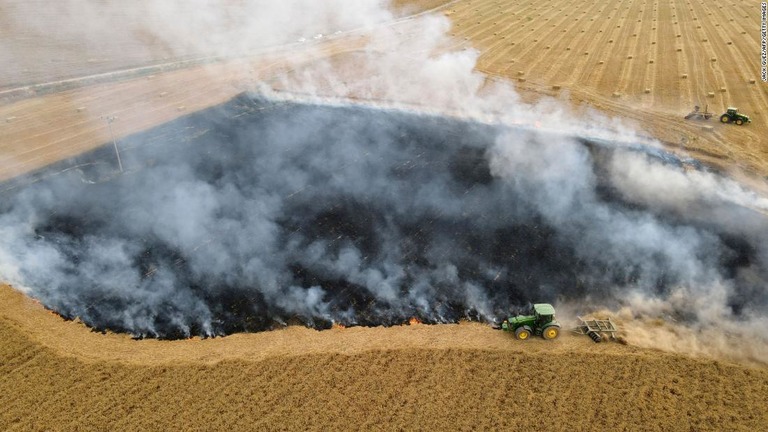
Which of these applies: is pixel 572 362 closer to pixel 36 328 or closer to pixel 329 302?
pixel 329 302

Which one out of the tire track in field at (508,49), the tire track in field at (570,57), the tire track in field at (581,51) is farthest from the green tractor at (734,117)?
the tire track in field at (508,49)

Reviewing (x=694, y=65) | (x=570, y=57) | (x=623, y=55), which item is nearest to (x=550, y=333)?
(x=570, y=57)

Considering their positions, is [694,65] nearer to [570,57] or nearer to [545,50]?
[570,57]

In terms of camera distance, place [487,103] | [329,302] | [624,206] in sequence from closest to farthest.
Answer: [329,302] → [624,206] → [487,103]

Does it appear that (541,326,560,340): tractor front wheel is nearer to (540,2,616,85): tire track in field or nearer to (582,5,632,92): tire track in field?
(582,5,632,92): tire track in field

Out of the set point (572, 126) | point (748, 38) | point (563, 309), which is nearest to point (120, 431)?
point (563, 309)

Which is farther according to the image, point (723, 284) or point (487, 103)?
point (487, 103)

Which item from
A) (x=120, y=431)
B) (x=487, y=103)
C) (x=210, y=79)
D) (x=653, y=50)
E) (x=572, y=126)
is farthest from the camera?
(x=653, y=50)
